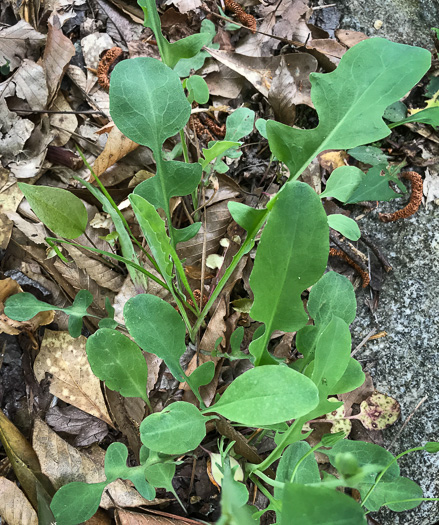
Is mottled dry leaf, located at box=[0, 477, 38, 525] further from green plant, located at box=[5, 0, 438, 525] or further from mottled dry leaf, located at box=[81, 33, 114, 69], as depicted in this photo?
mottled dry leaf, located at box=[81, 33, 114, 69]

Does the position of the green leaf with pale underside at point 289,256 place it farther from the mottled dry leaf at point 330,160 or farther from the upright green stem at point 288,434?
the mottled dry leaf at point 330,160

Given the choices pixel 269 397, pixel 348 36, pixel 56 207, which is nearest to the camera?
pixel 269 397

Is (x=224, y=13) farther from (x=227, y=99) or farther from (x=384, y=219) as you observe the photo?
(x=384, y=219)

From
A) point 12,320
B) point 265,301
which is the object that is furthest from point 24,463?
point 265,301

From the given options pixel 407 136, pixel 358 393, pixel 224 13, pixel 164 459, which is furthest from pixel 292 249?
pixel 224 13

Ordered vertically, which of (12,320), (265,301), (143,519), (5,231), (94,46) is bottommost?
(143,519)

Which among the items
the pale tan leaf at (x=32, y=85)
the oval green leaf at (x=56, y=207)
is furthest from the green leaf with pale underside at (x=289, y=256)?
the pale tan leaf at (x=32, y=85)

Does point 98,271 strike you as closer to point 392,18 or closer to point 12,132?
point 12,132
